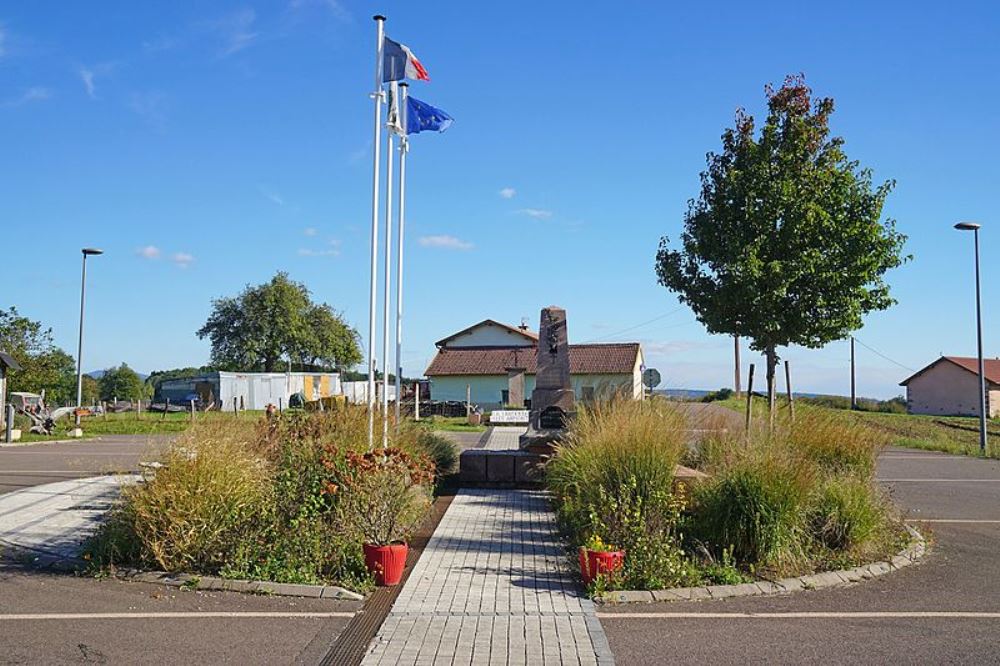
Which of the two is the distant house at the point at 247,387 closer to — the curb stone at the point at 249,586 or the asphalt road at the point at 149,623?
the curb stone at the point at 249,586

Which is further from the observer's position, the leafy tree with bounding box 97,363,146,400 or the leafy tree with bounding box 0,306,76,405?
the leafy tree with bounding box 97,363,146,400

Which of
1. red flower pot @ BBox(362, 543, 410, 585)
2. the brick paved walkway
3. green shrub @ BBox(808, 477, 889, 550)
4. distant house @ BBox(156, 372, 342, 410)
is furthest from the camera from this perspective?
distant house @ BBox(156, 372, 342, 410)

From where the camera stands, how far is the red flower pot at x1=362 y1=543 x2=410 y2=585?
8016 mm

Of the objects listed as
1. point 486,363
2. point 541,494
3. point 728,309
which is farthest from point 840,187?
point 486,363

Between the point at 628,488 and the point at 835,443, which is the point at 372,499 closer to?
the point at 628,488

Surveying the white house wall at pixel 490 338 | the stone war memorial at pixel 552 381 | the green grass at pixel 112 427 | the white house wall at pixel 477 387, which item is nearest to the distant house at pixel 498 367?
the white house wall at pixel 477 387

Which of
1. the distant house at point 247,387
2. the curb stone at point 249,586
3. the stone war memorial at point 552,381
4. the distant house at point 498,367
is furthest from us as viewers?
the distant house at point 498,367

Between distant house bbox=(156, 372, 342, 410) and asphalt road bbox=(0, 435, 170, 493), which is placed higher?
distant house bbox=(156, 372, 342, 410)

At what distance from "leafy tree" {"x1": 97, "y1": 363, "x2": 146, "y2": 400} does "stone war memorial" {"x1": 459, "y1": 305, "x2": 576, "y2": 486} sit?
74.5m

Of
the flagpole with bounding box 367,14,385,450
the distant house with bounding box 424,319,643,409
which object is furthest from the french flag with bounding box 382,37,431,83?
the distant house with bounding box 424,319,643,409

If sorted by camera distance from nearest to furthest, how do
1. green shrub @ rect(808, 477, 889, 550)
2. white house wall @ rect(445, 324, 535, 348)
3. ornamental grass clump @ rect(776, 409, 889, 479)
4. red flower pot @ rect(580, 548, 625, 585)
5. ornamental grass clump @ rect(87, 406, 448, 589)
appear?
red flower pot @ rect(580, 548, 625, 585) → ornamental grass clump @ rect(87, 406, 448, 589) → green shrub @ rect(808, 477, 889, 550) → ornamental grass clump @ rect(776, 409, 889, 479) → white house wall @ rect(445, 324, 535, 348)

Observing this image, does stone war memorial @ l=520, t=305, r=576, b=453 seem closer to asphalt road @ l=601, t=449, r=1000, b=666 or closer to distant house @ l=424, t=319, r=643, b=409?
asphalt road @ l=601, t=449, r=1000, b=666

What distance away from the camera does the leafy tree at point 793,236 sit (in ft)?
55.4

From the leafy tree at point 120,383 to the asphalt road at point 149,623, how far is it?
81484 millimetres
